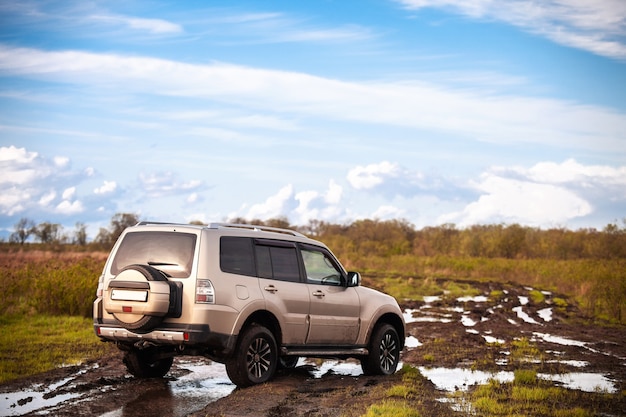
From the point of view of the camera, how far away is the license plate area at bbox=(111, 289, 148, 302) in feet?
32.5

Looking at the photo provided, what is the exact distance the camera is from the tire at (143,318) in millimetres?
9977

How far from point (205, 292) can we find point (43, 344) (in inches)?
283

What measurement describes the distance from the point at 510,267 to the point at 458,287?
62.0ft

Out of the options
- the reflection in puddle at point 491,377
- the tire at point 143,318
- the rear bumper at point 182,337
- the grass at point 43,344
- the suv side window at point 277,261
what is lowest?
Answer: the reflection in puddle at point 491,377

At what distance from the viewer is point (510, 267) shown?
59.2 metres

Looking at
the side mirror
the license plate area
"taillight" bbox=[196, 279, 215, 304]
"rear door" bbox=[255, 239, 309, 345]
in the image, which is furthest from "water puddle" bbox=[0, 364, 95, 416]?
the side mirror

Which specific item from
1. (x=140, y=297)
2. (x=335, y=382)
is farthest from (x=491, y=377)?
(x=140, y=297)

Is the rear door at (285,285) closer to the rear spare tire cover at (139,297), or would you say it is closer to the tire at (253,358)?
the tire at (253,358)

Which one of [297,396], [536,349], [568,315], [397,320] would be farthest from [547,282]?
[297,396]

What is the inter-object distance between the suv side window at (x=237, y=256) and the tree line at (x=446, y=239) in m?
56.0

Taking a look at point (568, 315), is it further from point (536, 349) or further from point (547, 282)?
point (547, 282)

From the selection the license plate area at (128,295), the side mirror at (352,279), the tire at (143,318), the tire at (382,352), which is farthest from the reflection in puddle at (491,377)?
the license plate area at (128,295)

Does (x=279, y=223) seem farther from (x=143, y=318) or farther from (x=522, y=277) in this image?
(x=143, y=318)

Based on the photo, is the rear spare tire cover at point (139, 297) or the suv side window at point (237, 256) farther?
the suv side window at point (237, 256)
